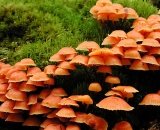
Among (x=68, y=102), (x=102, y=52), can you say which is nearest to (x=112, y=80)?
(x=102, y=52)

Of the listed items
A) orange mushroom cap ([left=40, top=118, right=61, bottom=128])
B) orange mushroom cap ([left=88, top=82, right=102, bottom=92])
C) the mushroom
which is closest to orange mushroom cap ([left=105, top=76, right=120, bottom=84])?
the mushroom

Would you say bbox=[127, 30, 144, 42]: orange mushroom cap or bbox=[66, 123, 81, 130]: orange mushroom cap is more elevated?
bbox=[127, 30, 144, 42]: orange mushroom cap

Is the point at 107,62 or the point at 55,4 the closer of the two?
the point at 107,62

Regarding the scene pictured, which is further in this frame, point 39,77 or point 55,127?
point 39,77

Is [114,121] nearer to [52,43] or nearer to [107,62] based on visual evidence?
[107,62]

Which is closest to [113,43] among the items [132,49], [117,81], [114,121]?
[132,49]

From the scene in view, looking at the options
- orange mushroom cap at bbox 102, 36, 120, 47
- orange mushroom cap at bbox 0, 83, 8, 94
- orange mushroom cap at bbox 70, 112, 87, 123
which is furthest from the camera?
orange mushroom cap at bbox 102, 36, 120, 47

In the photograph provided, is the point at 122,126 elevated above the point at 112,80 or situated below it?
below

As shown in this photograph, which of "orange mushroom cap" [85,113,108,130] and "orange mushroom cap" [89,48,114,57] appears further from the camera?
"orange mushroom cap" [89,48,114,57]

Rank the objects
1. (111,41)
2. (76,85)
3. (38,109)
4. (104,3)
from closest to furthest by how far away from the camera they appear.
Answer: (38,109), (111,41), (76,85), (104,3)

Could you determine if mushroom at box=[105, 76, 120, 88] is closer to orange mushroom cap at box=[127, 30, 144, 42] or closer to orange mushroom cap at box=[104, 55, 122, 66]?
orange mushroom cap at box=[104, 55, 122, 66]

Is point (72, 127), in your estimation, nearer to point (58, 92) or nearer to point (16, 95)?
Answer: point (58, 92)
